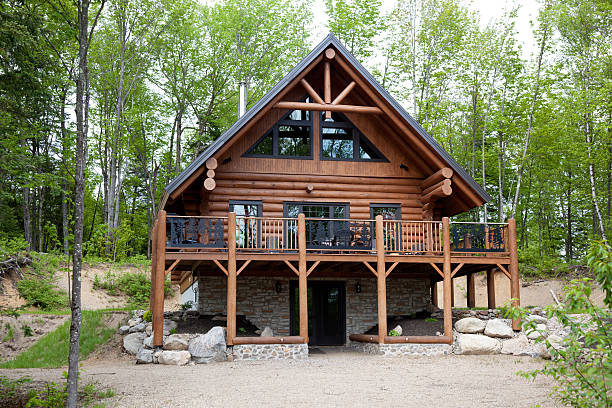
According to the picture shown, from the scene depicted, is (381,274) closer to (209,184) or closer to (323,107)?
(323,107)

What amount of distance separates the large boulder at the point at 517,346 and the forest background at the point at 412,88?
11742 mm

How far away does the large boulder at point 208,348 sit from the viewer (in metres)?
14.8

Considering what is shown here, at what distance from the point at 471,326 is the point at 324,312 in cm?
508

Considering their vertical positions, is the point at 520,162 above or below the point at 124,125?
below

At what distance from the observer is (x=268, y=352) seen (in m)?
15.2

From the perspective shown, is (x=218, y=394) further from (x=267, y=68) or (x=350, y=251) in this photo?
(x=267, y=68)

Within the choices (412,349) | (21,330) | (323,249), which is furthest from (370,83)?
(21,330)

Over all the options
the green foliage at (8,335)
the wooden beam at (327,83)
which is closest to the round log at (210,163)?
the wooden beam at (327,83)

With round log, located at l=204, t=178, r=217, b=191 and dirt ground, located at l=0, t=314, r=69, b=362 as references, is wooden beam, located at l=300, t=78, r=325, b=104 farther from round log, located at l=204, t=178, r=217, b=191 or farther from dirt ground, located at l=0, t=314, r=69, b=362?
dirt ground, located at l=0, t=314, r=69, b=362

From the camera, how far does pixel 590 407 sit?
6.43m

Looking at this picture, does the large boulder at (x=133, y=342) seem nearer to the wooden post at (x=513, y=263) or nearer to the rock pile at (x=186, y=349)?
the rock pile at (x=186, y=349)

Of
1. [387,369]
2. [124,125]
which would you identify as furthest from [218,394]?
[124,125]

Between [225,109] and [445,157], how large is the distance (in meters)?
19.5

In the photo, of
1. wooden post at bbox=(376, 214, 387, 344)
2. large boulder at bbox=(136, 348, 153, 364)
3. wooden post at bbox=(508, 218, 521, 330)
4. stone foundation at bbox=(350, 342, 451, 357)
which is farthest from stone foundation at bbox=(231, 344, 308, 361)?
wooden post at bbox=(508, 218, 521, 330)
